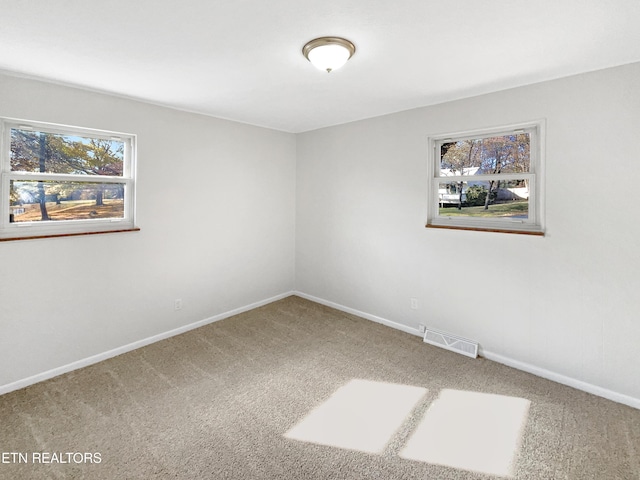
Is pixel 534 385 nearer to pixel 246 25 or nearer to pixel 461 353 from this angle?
pixel 461 353

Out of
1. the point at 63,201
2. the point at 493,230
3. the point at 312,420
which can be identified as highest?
the point at 63,201

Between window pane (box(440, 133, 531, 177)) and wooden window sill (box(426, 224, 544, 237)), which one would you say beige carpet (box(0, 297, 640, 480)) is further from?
window pane (box(440, 133, 531, 177))

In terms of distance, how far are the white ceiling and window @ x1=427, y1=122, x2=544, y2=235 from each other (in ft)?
1.43

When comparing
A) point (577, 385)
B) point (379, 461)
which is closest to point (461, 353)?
point (577, 385)

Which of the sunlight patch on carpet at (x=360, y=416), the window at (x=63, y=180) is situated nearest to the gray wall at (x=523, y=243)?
the sunlight patch on carpet at (x=360, y=416)

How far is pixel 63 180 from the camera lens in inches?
103

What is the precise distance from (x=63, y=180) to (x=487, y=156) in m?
3.76

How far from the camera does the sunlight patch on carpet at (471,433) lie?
5.75 feet

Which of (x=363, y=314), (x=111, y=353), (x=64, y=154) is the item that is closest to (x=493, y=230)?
(x=363, y=314)

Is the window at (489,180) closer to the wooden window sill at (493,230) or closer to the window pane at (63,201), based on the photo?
the wooden window sill at (493,230)

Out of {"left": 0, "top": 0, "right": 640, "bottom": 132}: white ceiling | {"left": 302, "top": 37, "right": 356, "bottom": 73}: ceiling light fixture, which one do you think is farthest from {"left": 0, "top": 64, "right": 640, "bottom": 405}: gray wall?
{"left": 302, "top": 37, "right": 356, "bottom": 73}: ceiling light fixture

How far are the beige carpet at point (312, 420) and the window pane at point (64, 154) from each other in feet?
5.69

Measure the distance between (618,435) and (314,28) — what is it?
3042 millimetres

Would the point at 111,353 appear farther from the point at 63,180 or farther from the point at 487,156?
the point at 487,156
